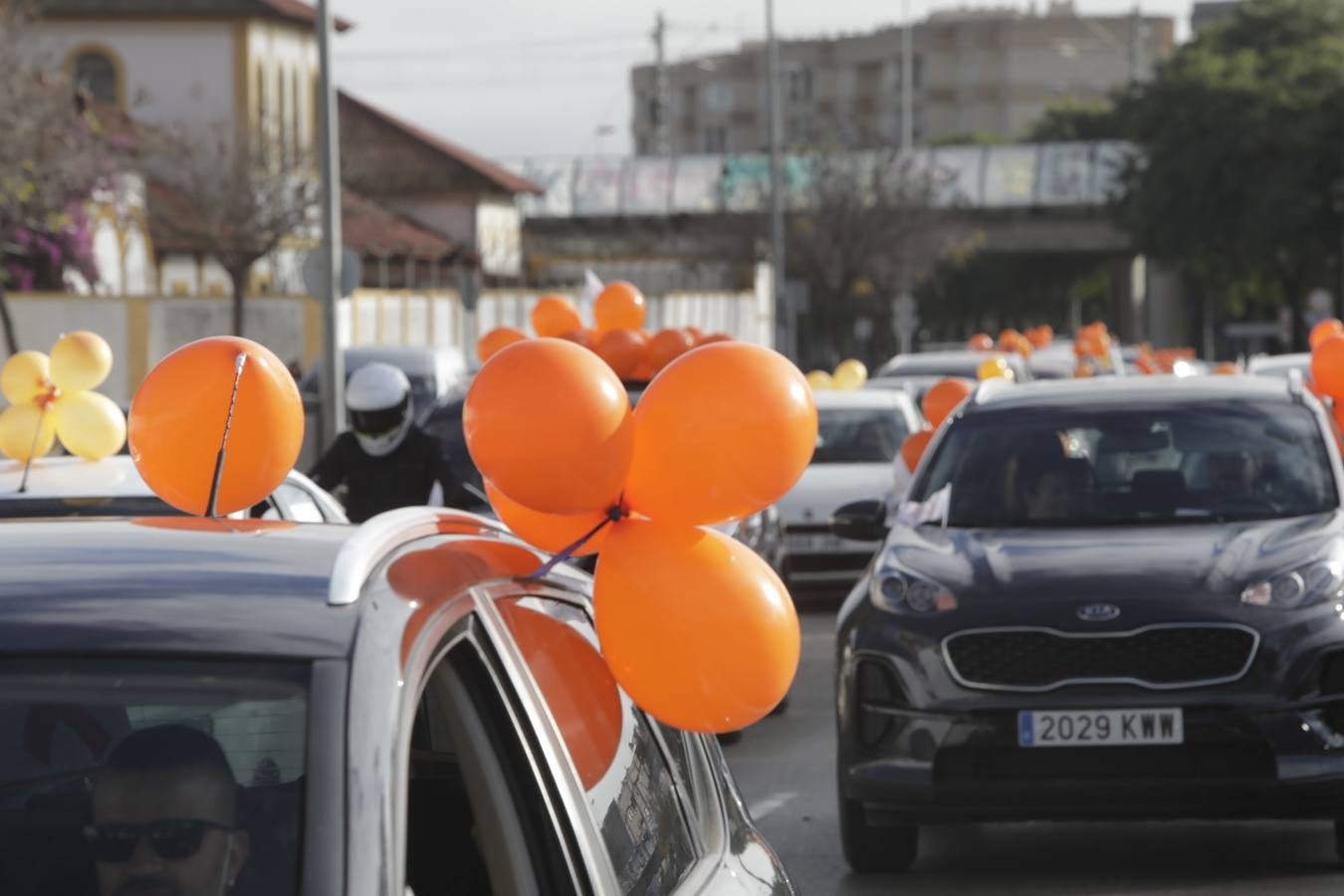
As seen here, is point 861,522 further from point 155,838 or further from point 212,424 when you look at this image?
point 155,838

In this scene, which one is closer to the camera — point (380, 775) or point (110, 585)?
point (380, 775)

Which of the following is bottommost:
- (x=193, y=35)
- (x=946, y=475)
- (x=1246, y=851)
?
(x=1246, y=851)

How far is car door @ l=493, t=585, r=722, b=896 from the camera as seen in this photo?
3539mm

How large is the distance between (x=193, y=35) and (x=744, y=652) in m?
54.7

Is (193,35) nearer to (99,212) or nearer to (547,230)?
(99,212)

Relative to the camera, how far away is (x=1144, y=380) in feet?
Result: 32.6

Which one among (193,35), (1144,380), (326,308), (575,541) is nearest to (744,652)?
(575,541)

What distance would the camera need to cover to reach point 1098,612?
7941 millimetres

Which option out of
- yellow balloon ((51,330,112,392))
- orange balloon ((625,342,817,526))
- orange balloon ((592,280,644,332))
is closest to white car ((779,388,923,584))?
orange balloon ((592,280,644,332))

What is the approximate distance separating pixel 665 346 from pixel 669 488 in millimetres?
11097

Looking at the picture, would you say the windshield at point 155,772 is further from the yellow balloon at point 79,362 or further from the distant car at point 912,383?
the distant car at point 912,383

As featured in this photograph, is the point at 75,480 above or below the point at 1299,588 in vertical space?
above

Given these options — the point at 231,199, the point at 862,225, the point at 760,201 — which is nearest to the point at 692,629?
the point at 231,199

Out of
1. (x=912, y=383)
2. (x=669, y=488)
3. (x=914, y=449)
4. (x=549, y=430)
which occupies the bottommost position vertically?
(x=912, y=383)
